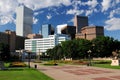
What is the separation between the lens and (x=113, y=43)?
125625mm

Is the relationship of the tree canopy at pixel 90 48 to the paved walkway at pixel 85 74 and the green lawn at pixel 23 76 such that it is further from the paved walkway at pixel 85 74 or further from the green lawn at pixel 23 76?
the green lawn at pixel 23 76

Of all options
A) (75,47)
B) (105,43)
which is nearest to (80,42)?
(75,47)

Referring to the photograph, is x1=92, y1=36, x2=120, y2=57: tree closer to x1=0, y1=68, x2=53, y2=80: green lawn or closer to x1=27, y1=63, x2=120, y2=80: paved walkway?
x1=27, y1=63, x2=120, y2=80: paved walkway

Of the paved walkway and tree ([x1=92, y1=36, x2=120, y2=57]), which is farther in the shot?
tree ([x1=92, y1=36, x2=120, y2=57])

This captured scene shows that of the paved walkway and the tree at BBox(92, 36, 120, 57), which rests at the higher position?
the tree at BBox(92, 36, 120, 57)

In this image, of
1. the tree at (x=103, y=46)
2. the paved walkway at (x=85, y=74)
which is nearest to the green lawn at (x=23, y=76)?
the paved walkway at (x=85, y=74)

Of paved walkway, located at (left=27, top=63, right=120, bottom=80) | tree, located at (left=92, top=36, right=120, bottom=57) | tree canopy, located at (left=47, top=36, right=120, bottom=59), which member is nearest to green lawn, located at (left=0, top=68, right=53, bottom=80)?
paved walkway, located at (left=27, top=63, right=120, bottom=80)

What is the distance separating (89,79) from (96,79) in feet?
2.72

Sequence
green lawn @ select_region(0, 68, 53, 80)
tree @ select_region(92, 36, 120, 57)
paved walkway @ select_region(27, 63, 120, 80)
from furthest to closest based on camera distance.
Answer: tree @ select_region(92, 36, 120, 57) < paved walkway @ select_region(27, 63, 120, 80) < green lawn @ select_region(0, 68, 53, 80)

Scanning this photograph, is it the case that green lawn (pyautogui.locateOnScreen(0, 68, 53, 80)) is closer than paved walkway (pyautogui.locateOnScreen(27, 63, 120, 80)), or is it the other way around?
green lawn (pyautogui.locateOnScreen(0, 68, 53, 80))

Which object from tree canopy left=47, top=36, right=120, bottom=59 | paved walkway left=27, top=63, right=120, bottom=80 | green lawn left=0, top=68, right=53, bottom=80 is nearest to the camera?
green lawn left=0, top=68, right=53, bottom=80

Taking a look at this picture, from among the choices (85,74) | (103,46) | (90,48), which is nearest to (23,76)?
(85,74)

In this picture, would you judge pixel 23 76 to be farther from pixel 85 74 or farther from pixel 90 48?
pixel 90 48

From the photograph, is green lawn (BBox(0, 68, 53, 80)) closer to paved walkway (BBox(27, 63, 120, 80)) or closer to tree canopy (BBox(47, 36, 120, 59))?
paved walkway (BBox(27, 63, 120, 80))
